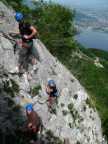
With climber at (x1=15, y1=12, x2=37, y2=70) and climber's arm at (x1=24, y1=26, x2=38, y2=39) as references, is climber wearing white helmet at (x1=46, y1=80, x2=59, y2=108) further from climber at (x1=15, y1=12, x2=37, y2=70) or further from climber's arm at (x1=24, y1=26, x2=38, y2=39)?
climber's arm at (x1=24, y1=26, x2=38, y2=39)

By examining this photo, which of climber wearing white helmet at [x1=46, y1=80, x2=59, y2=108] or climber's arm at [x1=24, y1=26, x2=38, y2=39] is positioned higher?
climber's arm at [x1=24, y1=26, x2=38, y2=39]

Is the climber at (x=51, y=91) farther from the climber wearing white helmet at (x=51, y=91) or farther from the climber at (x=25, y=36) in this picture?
the climber at (x=25, y=36)

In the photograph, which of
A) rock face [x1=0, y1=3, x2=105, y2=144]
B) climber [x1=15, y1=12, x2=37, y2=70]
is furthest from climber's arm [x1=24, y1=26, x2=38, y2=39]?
rock face [x1=0, y1=3, x2=105, y2=144]

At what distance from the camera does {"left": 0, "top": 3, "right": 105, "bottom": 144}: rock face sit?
2686cm

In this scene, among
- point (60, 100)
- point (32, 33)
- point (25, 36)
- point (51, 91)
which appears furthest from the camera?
point (60, 100)

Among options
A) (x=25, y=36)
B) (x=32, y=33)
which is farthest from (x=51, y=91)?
(x=32, y=33)

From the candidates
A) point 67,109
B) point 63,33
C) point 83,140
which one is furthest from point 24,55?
point 63,33

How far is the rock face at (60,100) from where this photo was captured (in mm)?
26864

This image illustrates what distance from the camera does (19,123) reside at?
2450 centimetres

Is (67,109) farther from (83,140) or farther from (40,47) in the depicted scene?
(40,47)

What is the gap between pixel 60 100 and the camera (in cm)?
2925

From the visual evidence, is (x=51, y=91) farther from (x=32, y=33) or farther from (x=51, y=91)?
(x=32, y=33)

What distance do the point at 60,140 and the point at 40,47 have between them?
6803 millimetres

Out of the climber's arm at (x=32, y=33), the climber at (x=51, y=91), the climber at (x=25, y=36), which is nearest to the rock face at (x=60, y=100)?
the climber at (x=51, y=91)
